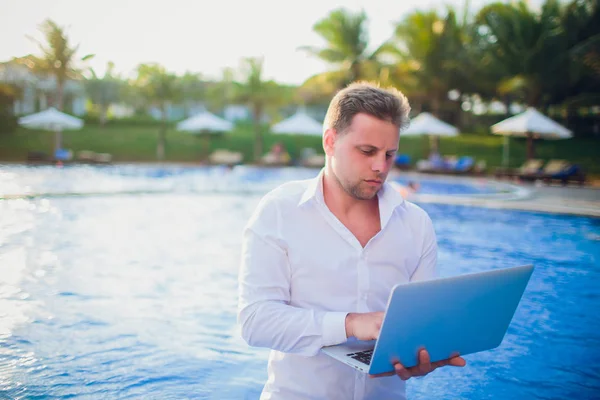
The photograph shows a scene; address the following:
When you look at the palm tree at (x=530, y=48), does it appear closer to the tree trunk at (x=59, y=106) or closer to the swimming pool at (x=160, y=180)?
the swimming pool at (x=160, y=180)

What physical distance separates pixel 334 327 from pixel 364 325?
10cm

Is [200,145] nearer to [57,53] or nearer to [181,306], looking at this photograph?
[57,53]

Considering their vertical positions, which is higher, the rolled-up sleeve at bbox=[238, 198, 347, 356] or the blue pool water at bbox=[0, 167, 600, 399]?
the rolled-up sleeve at bbox=[238, 198, 347, 356]

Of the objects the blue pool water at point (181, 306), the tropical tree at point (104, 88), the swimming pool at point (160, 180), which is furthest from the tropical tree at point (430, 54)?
the tropical tree at point (104, 88)

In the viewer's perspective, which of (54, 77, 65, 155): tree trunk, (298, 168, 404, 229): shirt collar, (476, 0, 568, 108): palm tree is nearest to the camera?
(298, 168, 404, 229): shirt collar

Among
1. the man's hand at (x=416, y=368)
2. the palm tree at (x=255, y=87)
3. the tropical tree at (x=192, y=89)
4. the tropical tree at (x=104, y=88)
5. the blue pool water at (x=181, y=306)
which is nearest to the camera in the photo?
the man's hand at (x=416, y=368)

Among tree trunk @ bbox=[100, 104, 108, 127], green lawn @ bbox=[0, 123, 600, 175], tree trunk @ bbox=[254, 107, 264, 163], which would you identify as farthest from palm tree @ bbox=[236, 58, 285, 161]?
tree trunk @ bbox=[100, 104, 108, 127]

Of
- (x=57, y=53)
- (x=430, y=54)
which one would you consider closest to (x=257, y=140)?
(x=430, y=54)

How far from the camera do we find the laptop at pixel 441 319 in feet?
5.59

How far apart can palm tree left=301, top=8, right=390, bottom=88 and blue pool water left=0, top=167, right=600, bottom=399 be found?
20959 millimetres


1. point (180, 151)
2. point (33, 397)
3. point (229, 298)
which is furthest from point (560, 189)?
point (180, 151)

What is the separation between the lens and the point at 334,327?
197cm

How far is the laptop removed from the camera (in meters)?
1.70

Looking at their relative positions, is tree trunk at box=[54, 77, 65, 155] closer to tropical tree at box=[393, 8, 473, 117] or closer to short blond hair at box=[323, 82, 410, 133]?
tropical tree at box=[393, 8, 473, 117]
